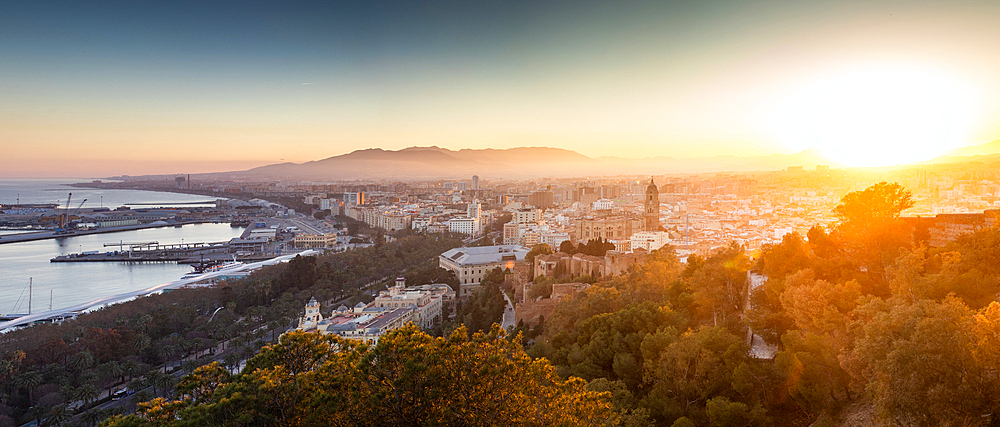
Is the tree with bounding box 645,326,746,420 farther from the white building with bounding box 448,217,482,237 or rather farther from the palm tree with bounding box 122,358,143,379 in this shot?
the white building with bounding box 448,217,482,237

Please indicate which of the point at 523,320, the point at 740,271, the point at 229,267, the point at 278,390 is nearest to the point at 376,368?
the point at 278,390

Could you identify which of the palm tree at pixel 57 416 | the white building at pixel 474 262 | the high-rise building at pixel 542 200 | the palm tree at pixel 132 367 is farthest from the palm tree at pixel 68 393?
the high-rise building at pixel 542 200

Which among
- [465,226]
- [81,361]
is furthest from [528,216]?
[81,361]

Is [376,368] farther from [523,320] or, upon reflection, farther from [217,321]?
[217,321]

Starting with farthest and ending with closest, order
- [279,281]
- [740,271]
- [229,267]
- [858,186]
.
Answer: [229,267], [279,281], [858,186], [740,271]

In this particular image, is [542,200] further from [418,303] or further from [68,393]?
[68,393]

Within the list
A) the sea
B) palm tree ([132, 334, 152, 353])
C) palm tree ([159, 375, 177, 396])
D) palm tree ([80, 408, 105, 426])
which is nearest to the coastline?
the sea

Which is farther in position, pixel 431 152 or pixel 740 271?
pixel 431 152

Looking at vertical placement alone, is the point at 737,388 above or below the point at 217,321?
above
